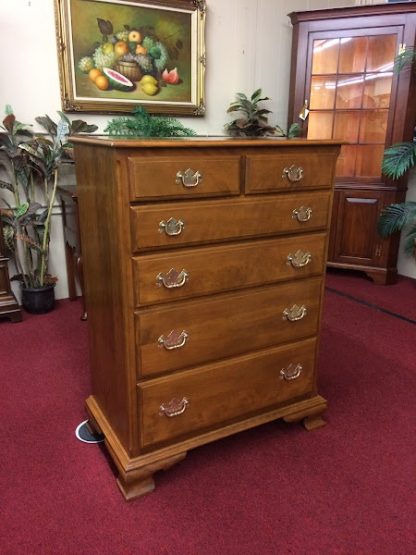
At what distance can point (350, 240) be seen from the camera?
3.71 metres

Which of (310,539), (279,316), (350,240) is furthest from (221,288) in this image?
(350,240)

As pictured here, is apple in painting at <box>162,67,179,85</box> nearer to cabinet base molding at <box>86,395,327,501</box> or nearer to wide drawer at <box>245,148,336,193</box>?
wide drawer at <box>245,148,336,193</box>

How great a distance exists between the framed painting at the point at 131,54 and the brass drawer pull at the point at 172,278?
A: 82.0 inches

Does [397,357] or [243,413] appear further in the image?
[397,357]

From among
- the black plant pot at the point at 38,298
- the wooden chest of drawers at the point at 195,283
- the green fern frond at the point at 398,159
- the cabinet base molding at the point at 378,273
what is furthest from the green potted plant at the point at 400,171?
the black plant pot at the point at 38,298

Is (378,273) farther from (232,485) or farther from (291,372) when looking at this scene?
(232,485)

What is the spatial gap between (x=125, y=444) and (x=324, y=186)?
1.11 m

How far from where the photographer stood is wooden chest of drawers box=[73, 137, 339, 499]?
132 centimetres

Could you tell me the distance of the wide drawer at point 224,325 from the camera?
1.42 meters

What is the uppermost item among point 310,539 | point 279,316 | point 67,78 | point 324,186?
point 67,78

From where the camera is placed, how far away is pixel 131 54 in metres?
3.06

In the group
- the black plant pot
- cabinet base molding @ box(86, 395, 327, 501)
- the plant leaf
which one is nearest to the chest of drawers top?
cabinet base molding @ box(86, 395, 327, 501)

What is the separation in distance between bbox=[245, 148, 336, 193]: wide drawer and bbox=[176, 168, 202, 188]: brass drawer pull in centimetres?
18

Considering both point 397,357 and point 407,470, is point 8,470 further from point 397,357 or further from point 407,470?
point 397,357
